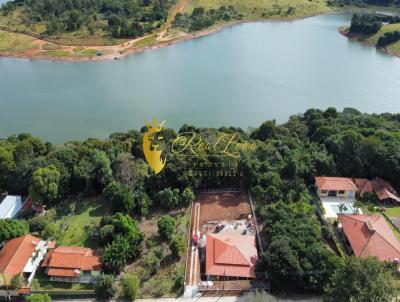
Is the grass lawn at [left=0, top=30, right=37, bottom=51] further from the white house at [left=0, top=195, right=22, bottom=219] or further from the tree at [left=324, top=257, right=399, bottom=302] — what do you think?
the tree at [left=324, top=257, right=399, bottom=302]

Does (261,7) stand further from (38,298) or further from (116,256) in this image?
(38,298)

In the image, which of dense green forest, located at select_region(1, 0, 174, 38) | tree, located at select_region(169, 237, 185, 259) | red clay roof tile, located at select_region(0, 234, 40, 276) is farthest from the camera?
dense green forest, located at select_region(1, 0, 174, 38)

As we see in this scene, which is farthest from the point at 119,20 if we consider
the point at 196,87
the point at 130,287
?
the point at 130,287

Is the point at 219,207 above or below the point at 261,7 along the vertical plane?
above

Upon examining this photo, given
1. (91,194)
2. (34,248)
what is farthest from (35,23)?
(34,248)

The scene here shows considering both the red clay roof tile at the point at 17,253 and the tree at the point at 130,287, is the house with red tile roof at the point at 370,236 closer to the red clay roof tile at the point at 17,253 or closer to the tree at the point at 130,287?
the tree at the point at 130,287

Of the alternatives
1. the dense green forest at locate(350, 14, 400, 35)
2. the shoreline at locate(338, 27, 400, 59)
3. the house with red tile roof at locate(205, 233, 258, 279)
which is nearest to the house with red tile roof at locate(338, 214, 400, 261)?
the house with red tile roof at locate(205, 233, 258, 279)

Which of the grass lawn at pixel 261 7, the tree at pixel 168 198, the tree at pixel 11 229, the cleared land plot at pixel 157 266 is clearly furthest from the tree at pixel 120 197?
the grass lawn at pixel 261 7
